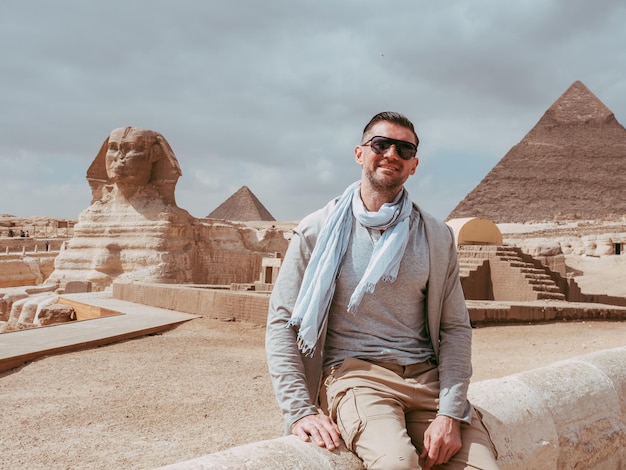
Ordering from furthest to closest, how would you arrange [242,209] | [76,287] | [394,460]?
1. [242,209]
2. [76,287]
3. [394,460]

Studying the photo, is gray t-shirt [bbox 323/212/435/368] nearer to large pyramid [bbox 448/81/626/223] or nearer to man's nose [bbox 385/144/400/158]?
man's nose [bbox 385/144/400/158]

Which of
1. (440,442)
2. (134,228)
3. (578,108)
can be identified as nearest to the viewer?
(440,442)

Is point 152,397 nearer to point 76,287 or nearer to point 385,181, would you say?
point 385,181

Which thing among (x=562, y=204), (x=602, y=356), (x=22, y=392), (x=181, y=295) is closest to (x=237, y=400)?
(x=22, y=392)

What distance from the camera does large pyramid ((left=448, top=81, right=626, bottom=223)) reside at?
111 meters

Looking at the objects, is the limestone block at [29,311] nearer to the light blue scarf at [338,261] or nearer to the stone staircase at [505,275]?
the stone staircase at [505,275]

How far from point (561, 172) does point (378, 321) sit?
12402 centimetres

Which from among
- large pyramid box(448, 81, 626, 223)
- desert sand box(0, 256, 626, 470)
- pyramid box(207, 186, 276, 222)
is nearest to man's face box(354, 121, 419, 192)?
desert sand box(0, 256, 626, 470)

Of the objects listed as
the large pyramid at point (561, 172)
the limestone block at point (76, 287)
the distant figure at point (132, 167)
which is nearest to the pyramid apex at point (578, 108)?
the large pyramid at point (561, 172)

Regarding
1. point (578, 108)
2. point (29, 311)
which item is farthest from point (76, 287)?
point (578, 108)

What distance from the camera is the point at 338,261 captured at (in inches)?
67.9

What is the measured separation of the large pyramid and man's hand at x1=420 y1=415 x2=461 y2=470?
10930 cm

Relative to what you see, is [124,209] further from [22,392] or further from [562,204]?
[562,204]

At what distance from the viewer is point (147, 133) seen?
13.8 meters
